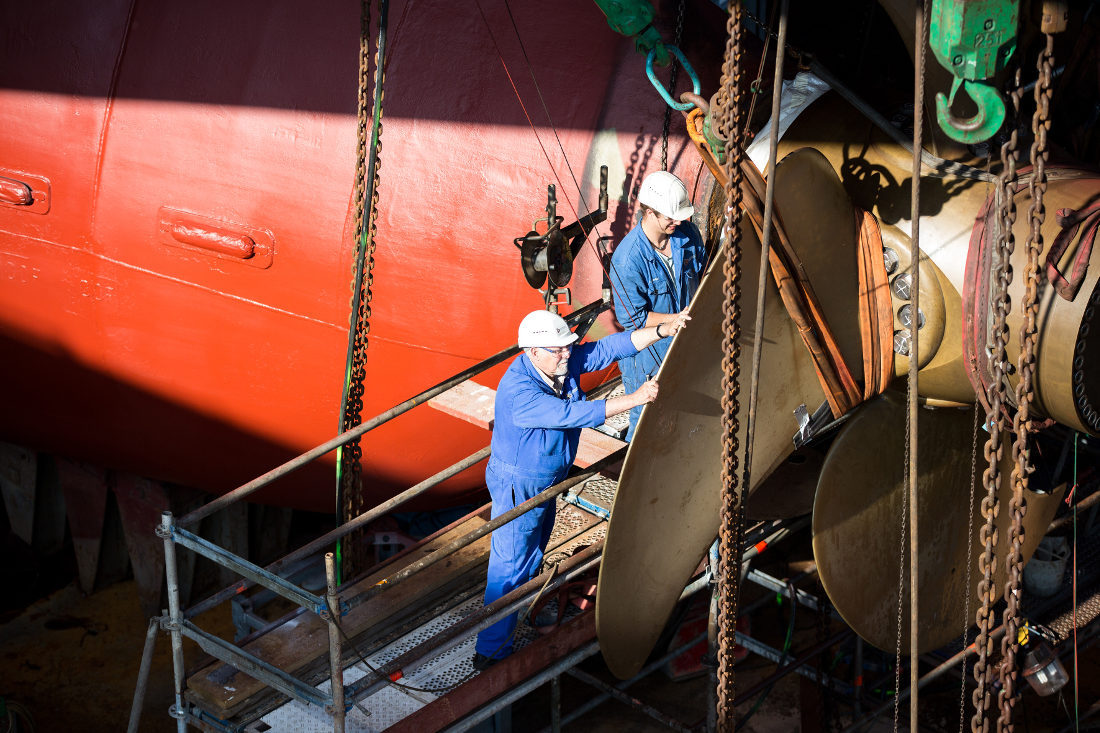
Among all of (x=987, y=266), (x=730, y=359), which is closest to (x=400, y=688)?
(x=730, y=359)

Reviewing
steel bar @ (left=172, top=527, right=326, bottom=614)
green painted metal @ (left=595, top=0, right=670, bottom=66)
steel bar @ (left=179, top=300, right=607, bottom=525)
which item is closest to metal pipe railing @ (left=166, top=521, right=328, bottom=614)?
steel bar @ (left=172, top=527, right=326, bottom=614)

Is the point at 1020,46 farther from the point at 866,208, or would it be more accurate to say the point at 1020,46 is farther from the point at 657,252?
the point at 657,252

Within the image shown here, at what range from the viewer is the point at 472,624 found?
17.4 ft

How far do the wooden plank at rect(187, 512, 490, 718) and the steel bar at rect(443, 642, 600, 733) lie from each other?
0.82m

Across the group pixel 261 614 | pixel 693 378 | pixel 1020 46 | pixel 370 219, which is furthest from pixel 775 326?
pixel 261 614

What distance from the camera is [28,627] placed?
30.0 ft

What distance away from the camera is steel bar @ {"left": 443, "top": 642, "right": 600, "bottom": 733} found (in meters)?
5.61

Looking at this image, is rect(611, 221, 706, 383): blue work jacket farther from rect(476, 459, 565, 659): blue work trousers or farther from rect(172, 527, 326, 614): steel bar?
rect(172, 527, 326, 614): steel bar

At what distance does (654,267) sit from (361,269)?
174cm

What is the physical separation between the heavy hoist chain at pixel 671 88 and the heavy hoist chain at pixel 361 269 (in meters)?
1.83

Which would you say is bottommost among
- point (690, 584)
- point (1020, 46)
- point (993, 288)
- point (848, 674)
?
point (848, 674)

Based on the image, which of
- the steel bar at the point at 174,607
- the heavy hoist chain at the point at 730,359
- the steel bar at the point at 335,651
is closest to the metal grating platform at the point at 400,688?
the steel bar at the point at 174,607

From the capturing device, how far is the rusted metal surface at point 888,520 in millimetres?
5391

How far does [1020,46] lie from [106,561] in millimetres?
8680
